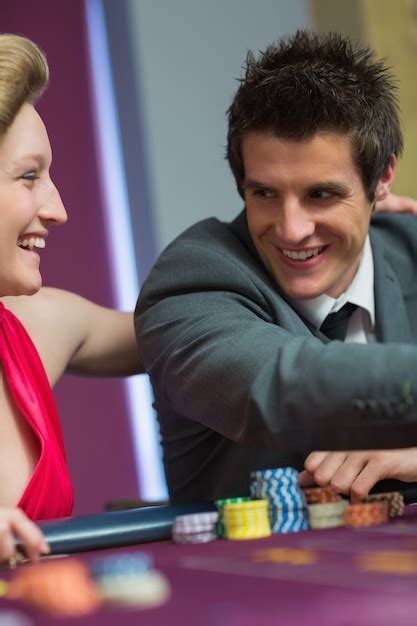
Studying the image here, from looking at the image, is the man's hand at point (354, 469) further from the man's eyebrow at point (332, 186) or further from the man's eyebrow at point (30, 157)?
the man's eyebrow at point (30, 157)

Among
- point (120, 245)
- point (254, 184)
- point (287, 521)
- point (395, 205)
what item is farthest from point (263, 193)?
point (120, 245)

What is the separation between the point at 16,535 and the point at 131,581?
1.02 feet

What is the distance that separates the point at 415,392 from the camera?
1524 mm

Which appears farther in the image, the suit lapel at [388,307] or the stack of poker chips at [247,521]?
the suit lapel at [388,307]

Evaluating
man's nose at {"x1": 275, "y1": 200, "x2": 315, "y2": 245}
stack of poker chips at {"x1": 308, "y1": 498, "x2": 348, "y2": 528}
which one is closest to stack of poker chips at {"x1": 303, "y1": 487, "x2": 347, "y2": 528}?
stack of poker chips at {"x1": 308, "y1": 498, "x2": 348, "y2": 528}

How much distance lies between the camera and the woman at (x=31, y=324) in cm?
196

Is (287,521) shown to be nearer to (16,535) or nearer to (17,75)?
(16,535)

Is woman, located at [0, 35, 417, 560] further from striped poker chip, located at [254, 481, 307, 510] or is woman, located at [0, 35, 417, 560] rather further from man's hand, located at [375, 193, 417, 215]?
man's hand, located at [375, 193, 417, 215]

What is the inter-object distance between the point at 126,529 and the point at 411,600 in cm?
78

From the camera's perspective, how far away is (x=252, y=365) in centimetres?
173

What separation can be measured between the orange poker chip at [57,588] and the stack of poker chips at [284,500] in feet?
1.11

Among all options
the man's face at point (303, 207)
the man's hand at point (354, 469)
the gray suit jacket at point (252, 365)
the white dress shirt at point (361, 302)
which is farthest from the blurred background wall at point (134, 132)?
the man's hand at point (354, 469)

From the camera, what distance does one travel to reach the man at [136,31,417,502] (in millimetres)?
1909

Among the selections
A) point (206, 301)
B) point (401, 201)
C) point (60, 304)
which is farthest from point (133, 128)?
point (206, 301)
